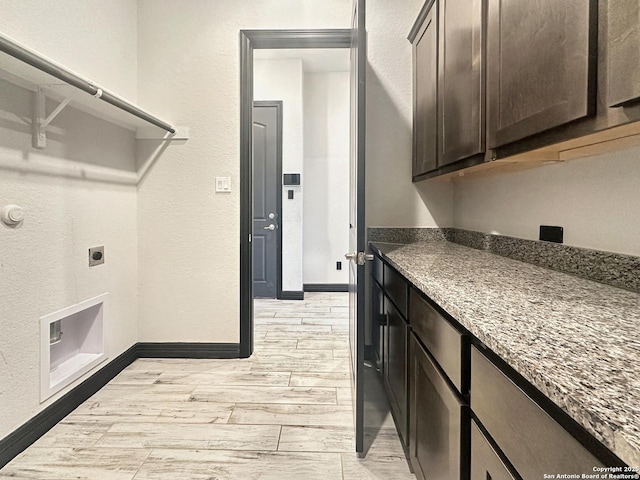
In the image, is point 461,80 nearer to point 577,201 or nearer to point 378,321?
point 577,201

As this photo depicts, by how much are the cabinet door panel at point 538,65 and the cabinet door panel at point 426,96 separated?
619mm

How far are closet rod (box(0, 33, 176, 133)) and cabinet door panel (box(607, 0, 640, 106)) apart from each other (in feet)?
5.30

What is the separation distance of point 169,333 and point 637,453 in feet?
8.56

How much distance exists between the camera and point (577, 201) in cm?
130

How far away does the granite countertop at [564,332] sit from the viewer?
0.42m

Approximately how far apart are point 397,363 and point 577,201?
36.7 inches

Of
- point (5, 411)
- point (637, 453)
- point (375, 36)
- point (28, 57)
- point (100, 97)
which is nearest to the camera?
point (637, 453)

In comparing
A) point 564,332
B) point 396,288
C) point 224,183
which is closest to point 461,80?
point 396,288

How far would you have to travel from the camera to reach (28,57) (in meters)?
1.19

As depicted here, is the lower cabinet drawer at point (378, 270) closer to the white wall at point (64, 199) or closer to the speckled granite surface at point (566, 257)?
the speckled granite surface at point (566, 257)

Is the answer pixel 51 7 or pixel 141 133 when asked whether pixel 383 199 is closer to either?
pixel 141 133

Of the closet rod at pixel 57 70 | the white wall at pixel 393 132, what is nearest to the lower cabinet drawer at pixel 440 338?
the white wall at pixel 393 132

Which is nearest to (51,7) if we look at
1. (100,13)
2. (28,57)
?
(100,13)

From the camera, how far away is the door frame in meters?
2.47
